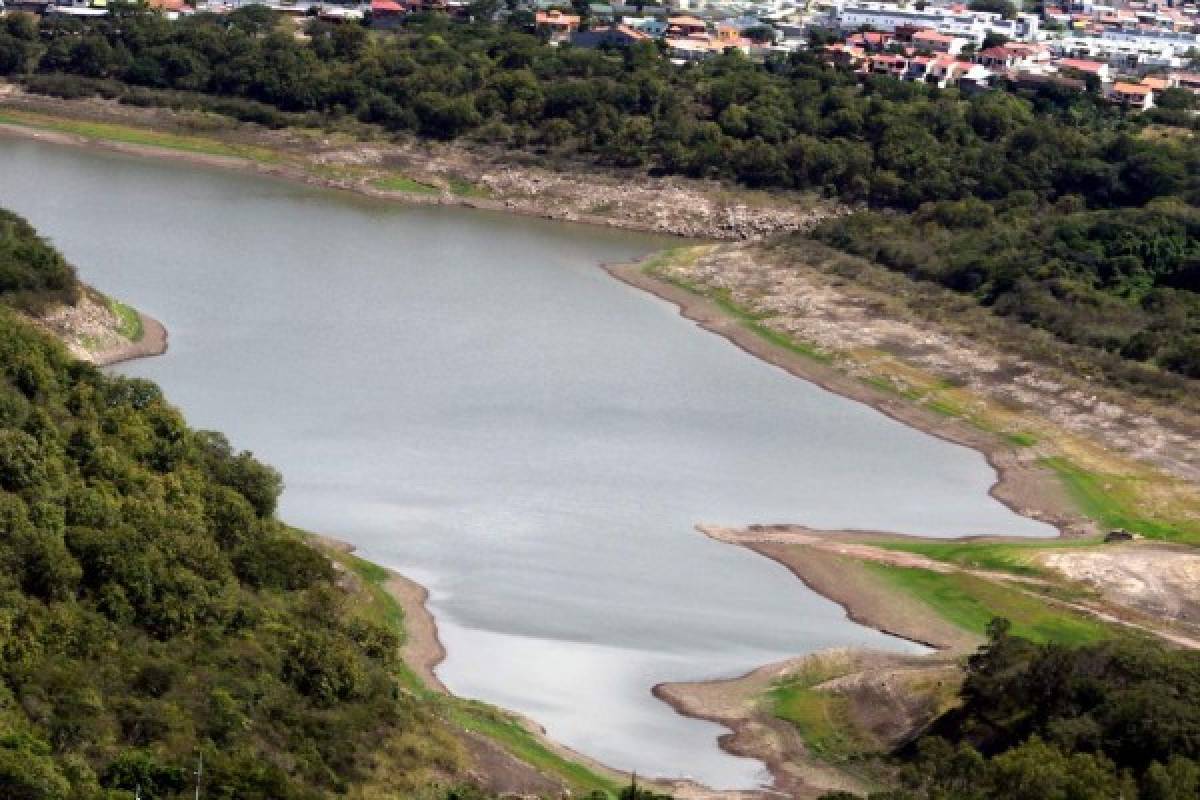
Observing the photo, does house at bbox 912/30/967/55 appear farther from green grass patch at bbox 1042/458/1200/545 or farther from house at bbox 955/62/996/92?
green grass patch at bbox 1042/458/1200/545

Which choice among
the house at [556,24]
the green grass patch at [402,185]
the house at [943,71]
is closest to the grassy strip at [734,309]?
the green grass patch at [402,185]

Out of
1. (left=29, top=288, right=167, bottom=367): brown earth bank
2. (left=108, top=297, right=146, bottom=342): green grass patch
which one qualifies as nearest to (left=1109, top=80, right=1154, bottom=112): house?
(left=108, top=297, right=146, bottom=342): green grass patch

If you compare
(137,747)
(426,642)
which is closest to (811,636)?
(426,642)

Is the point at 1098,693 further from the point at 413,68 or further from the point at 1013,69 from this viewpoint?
the point at 1013,69

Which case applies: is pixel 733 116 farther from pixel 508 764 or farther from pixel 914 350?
pixel 508 764

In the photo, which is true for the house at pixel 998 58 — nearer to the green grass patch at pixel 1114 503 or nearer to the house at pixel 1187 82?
the house at pixel 1187 82

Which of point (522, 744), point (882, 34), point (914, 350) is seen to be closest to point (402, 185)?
point (914, 350)

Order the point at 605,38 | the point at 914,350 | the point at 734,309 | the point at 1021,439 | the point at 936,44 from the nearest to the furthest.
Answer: the point at 1021,439 < the point at 914,350 < the point at 734,309 < the point at 605,38 < the point at 936,44
